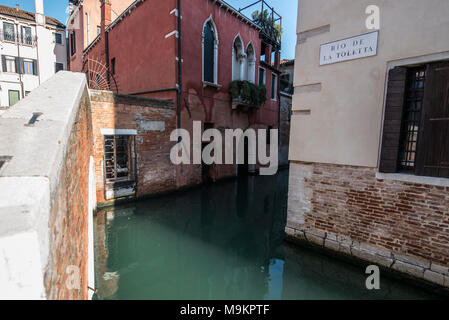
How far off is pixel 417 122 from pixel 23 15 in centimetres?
2399

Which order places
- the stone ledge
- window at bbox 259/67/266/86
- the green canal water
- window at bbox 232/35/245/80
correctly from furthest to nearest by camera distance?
window at bbox 259/67/266/86
window at bbox 232/35/245/80
the green canal water
the stone ledge

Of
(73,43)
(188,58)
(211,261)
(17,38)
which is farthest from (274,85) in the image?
(17,38)

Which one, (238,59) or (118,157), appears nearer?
(118,157)

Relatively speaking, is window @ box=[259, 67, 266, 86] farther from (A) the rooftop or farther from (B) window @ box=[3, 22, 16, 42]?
(B) window @ box=[3, 22, 16, 42]

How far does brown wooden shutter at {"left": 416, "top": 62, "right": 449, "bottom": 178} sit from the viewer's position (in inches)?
116

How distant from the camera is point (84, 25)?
13344 mm

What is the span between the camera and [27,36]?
659 inches

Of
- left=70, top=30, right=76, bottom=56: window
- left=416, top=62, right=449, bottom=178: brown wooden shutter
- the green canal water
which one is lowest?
the green canal water

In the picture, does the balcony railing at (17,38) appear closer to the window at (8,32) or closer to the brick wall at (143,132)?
the window at (8,32)

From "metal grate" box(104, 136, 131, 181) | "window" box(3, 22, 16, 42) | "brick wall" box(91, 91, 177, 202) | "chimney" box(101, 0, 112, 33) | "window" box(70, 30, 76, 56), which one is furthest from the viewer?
"window" box(3, 22, 16, 42)

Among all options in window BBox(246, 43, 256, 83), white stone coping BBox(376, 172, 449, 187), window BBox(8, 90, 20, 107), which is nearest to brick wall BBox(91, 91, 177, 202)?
window BBox(246, 43, 256, 83)

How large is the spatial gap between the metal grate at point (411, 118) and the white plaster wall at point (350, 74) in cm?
32

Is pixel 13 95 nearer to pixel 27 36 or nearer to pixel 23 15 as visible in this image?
pixel 27 36

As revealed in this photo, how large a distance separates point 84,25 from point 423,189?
1689cm
